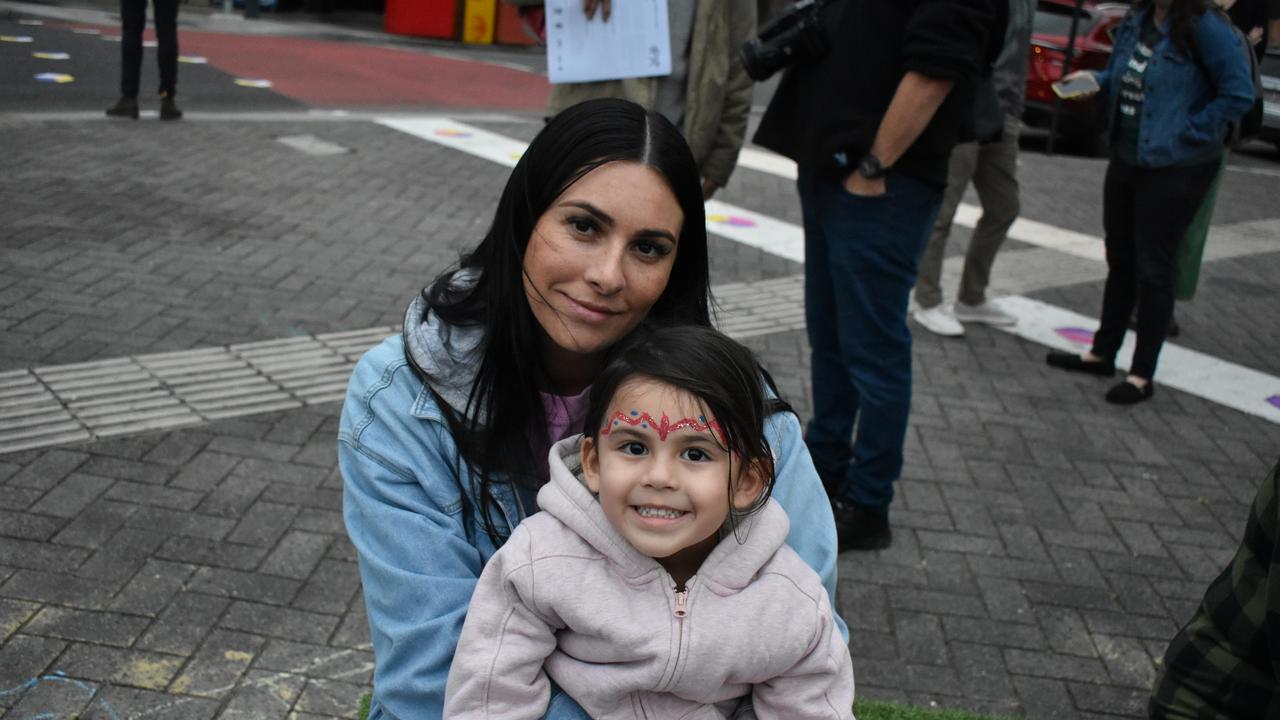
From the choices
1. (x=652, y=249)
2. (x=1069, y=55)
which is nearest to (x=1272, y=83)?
(x=1069, y=55)

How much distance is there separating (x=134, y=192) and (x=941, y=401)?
5.15 metres

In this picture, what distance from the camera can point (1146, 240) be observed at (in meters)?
5.40

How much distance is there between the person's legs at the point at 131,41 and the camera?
9.22 meters

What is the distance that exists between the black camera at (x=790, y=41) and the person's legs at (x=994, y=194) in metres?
2.56

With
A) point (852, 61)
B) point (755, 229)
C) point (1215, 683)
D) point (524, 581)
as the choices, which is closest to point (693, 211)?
point (524, 581)

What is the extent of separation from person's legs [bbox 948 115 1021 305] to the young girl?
462 centimetres

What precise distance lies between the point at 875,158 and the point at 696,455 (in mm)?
2022

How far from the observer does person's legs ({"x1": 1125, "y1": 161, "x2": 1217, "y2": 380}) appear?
17.3ft

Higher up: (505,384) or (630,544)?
(505,384)

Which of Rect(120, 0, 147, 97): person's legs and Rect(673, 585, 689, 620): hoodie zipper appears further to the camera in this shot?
Rect(120, 0, 147, 97): person's legs

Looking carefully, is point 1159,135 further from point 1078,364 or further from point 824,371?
point 824,371

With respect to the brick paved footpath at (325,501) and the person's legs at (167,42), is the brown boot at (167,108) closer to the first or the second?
the person's legs at (167,42)

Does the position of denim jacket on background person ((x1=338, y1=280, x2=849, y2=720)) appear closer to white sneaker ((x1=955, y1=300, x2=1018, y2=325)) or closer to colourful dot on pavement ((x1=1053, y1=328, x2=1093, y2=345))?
white sneaker ((x1=955, y1=300, x2=1018, y2=325))

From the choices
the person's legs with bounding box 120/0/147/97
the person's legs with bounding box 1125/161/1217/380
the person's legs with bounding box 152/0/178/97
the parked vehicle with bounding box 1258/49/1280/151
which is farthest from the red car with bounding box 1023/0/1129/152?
the person's legs with bounding box 120/0/147/97
